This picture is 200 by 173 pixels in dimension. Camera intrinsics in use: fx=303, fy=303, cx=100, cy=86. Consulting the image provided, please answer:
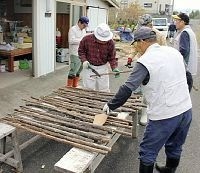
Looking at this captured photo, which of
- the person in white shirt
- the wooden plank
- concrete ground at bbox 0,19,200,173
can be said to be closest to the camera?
the wooden plank

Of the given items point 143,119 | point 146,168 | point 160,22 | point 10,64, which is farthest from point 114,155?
point 160,22

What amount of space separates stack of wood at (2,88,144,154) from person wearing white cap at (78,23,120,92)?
27.0 inches

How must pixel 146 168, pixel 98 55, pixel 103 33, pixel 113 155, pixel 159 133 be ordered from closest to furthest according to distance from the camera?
pixel 159 133
pixel 146 168
pixel 113 155
pixel 103 33
pixel 98 55

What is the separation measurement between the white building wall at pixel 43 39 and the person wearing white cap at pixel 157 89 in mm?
5452

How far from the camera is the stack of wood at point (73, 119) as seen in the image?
315 cm

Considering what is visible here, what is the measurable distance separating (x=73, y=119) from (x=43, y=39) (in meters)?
5.19

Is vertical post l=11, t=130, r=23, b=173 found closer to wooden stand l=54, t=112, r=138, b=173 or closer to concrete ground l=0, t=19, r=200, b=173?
concrete ground l=0, t=19, r=200, b=173

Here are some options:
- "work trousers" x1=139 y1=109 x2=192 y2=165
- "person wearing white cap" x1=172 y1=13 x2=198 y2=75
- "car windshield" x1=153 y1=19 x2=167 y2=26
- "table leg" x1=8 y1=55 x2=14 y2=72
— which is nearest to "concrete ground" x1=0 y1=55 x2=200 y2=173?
"work trousers" x1=139 y1=109 x2=192 y2=165

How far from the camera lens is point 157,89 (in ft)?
9.35

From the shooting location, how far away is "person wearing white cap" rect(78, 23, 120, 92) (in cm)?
501

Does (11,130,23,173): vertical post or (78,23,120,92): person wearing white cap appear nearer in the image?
(11,130,23,173): vertical post

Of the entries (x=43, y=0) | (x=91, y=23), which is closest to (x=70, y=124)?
(x=43, y=0)

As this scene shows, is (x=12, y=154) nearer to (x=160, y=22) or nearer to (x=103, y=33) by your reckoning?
(x=103, y=33)

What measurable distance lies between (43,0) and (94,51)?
3853 mm
